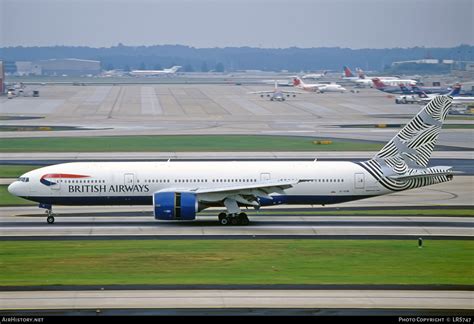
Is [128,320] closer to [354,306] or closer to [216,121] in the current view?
[354,306]

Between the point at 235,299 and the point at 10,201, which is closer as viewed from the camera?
the point at 235,299

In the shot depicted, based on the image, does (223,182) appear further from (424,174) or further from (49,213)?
(424,174)

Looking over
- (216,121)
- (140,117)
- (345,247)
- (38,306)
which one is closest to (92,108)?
(140,117)

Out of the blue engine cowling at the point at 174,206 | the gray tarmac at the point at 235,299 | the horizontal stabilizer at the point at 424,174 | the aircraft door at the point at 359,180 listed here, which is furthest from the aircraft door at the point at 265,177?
the gray tarmac at the point at 235,299

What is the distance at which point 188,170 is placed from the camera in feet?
188

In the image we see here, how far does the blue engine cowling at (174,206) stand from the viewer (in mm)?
54281

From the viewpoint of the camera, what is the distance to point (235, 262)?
42.7 meters

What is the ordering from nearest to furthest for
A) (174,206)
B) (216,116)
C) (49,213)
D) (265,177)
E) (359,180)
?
(174,206), (49,213), (265,177), (359,180), (216,116)

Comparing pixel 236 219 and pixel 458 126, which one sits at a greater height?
pixel 236 219

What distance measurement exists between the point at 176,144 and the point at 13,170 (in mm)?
25910

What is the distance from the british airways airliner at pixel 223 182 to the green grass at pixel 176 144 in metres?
39.1

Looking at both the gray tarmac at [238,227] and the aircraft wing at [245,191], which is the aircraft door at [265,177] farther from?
the gray tarmac at [238,227]

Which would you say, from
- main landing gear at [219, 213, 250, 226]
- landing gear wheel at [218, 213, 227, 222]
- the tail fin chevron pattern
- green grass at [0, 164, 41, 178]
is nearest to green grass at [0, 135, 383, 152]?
green grass at [0, 164, 41, 178]

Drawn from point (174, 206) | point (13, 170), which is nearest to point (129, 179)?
point (174, 206)
